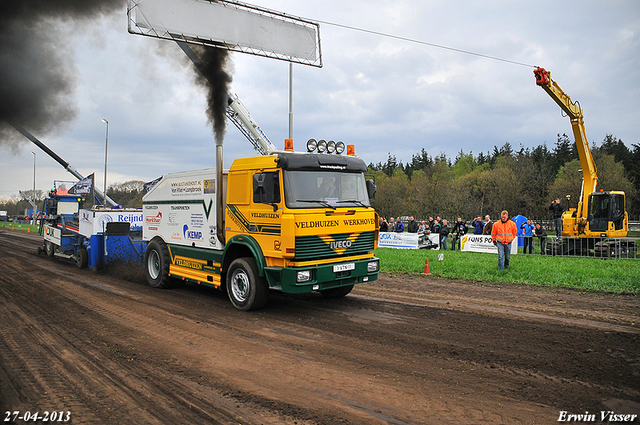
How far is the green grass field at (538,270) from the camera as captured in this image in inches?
432

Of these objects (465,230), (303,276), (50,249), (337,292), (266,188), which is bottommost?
(337,292)

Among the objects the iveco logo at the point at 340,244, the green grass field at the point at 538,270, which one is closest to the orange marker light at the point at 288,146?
the iveco logo at the point at 340,244

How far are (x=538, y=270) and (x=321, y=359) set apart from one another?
1000 centimetres

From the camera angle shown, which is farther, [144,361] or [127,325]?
[127,325]

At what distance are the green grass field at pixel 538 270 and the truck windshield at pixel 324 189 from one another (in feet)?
19.3

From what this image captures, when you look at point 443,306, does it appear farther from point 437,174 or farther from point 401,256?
point 437,174

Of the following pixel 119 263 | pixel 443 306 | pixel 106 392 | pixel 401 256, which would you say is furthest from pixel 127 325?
pixel 401 256

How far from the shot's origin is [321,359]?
5.54 meters

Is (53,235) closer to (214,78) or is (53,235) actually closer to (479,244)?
(214,78)

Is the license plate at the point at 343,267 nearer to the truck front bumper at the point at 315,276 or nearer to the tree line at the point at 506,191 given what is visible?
the truck front bumper at the point at 315,276

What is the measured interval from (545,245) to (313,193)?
15627mm

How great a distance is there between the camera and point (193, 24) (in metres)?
11.0

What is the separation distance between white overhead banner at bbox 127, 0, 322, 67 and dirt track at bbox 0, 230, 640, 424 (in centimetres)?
686

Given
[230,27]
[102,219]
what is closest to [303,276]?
[230,27]
